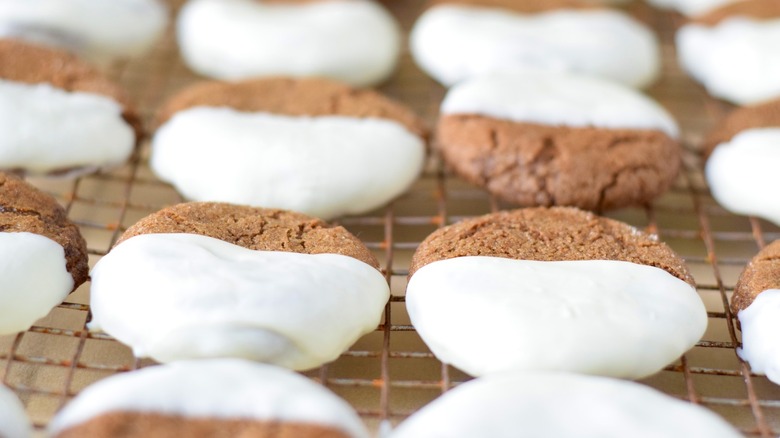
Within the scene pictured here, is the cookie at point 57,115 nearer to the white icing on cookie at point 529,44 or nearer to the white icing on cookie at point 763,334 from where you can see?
the white icing on cookie at point 529,44

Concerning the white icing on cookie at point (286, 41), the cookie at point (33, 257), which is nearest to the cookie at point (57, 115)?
the cookie at point (33, 257)

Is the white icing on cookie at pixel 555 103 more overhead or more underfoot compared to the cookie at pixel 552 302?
more overhead

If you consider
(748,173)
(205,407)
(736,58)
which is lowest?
(205,407)

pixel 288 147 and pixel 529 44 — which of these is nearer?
pixel 288 147

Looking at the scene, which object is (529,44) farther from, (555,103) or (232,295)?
(232,295)

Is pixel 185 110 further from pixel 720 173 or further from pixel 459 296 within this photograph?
pixel 720 173

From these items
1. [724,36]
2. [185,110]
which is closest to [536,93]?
[724,36]

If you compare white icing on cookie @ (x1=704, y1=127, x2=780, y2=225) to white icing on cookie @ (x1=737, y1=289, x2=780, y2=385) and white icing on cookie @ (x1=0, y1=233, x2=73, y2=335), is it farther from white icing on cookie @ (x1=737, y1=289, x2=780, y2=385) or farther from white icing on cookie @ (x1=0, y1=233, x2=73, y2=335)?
white icing on cookie @ (x1=0, y1=233, x2=73, y2=335)

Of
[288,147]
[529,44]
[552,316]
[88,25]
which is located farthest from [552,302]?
[88,25]
